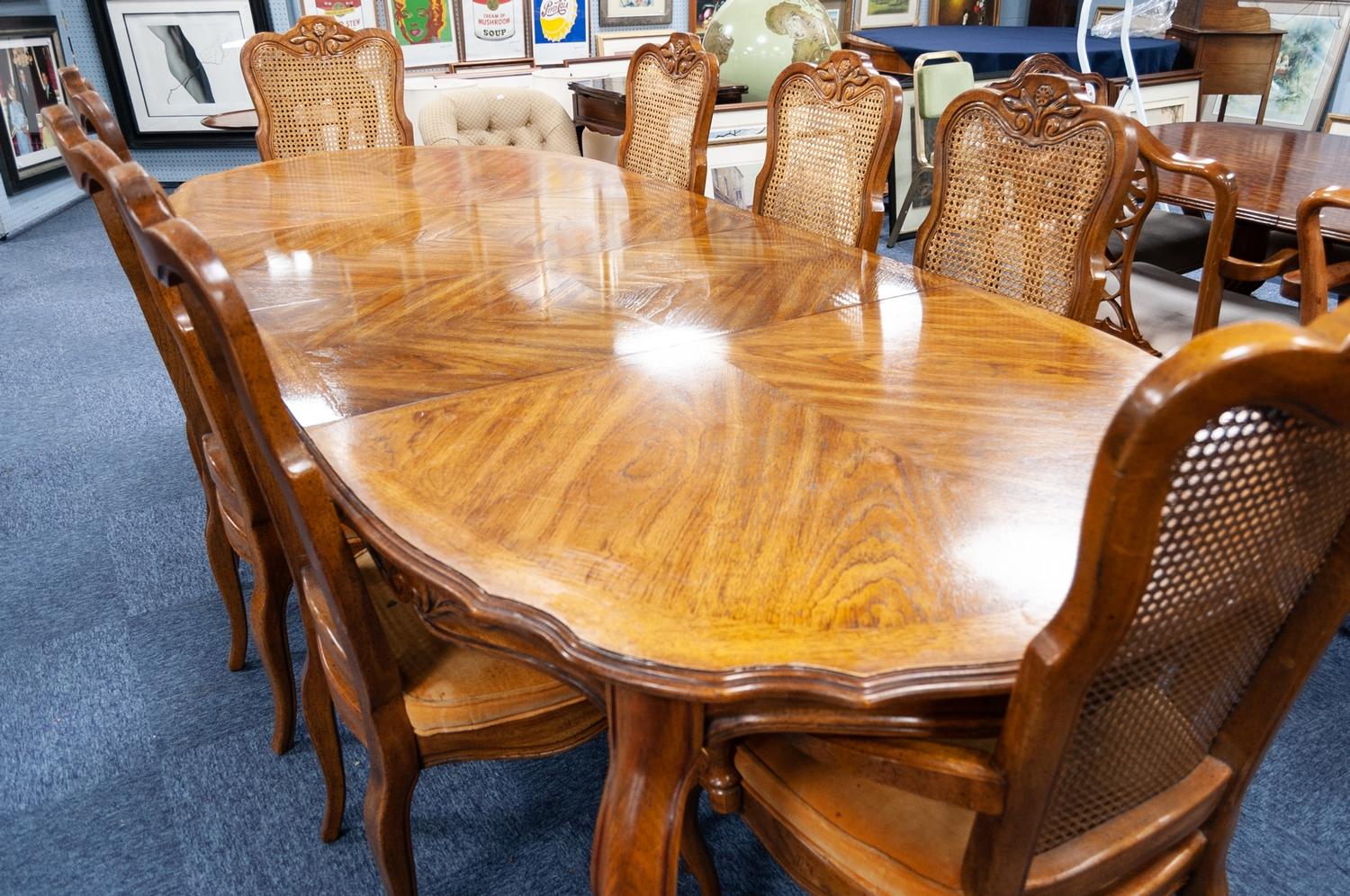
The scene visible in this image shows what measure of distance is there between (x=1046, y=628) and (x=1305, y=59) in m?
5.55

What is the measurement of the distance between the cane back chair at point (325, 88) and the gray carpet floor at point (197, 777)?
122cm

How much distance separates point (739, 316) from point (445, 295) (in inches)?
19.1

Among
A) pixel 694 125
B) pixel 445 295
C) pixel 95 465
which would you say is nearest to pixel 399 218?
pixel 445 295

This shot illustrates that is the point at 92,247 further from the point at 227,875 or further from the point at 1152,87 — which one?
the point at 1152,87

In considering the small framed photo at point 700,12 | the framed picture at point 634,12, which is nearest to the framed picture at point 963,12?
the small framed photo at point 700,12

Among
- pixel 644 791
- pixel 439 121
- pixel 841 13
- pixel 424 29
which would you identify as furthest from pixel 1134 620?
pixel 841 13

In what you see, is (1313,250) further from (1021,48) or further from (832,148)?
(1021,48)

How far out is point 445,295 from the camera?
5.14 feet

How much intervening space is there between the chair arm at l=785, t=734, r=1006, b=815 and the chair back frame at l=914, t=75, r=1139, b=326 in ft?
3.51

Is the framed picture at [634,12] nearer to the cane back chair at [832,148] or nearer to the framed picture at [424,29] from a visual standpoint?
the framed picture at [424,29]

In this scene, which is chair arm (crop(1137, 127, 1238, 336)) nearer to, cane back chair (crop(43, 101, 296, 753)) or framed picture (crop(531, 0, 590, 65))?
cane back chair (crop(43, 101, 296, 753))

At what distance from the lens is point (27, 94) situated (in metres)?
4.55

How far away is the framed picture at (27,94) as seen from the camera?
434 cm

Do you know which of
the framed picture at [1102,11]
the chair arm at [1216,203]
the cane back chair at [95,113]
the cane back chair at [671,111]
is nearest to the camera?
the cane back chair at [95,113]
